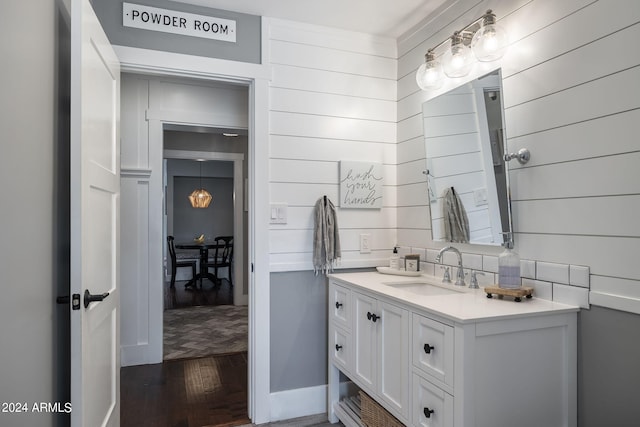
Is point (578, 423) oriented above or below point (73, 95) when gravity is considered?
below

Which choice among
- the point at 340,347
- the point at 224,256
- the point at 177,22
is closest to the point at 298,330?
the point at 340,347

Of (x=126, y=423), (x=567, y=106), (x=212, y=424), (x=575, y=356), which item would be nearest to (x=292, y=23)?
(x=567, y=106)

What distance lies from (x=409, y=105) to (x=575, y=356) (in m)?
1.78

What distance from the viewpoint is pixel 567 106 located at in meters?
→ 1.64

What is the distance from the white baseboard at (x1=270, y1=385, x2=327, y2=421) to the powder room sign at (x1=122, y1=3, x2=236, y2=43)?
229 centimetres

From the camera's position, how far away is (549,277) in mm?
1711

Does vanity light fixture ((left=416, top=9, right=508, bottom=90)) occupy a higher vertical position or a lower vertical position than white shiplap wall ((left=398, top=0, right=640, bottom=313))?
higher

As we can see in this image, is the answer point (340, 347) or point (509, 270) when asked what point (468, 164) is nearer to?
point (509, 270)

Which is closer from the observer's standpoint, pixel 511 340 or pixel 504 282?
pixel 511 340

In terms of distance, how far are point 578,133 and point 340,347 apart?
1677mm

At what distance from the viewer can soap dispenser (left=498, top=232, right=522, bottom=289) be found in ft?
5.90

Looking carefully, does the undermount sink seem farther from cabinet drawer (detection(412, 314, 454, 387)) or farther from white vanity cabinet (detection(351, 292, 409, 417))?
cabinet drawer (detection(412, 314, 454, 387))

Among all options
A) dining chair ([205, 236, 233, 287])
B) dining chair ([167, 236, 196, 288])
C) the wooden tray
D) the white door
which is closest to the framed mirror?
the wooden tray

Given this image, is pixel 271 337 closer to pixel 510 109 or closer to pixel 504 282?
pixel 504 282
